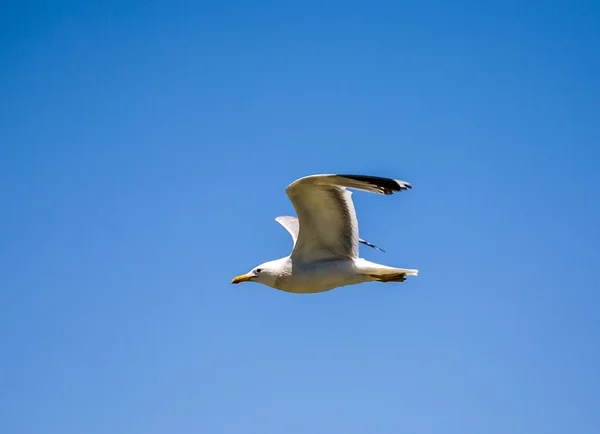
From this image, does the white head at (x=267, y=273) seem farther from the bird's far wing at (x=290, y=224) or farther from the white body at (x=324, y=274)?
the bird's far wing at (x=290, y=224)

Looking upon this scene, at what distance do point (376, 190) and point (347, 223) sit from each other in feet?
5.37

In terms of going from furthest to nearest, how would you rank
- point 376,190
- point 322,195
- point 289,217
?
point 289,217
point 322,195
point 376,190

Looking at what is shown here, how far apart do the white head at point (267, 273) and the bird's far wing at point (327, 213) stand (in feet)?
1.00

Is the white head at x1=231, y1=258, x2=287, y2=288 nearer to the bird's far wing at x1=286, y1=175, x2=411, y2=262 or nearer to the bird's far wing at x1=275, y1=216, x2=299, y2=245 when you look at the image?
the bird's far wing at x1=286, y1=175, x2=411, y2=262

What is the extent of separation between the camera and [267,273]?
14.1 metres

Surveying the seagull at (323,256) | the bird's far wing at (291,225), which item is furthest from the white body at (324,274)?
the bird's far wing at (291,225)

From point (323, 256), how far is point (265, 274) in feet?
3.13

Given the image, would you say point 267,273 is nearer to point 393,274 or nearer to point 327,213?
point 327,213

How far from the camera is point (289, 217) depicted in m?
17.2

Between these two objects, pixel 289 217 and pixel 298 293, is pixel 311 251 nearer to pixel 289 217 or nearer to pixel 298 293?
pixel 298 293

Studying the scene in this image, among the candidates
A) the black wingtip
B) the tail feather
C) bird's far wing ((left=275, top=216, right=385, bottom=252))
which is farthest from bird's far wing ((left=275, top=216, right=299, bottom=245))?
the black wingtip

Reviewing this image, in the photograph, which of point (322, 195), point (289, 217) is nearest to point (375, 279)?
point (322, 195)

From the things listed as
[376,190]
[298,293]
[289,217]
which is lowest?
[298,293]

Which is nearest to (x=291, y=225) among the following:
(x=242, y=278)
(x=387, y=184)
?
(x=242, y=278)
